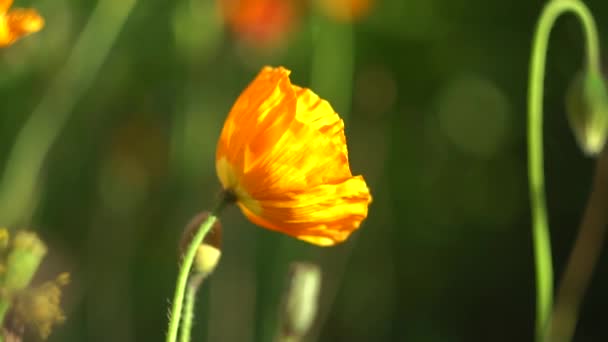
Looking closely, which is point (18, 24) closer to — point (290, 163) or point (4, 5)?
point (4, 5)

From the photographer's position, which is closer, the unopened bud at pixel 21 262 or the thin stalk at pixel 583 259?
the unopened bud at pixel 21 262

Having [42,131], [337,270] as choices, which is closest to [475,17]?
[337,270]

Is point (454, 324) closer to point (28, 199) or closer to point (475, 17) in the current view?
point (475, 17)

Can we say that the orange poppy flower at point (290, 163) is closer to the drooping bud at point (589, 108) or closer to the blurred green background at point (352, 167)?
the drooping bud at point (589, 108)

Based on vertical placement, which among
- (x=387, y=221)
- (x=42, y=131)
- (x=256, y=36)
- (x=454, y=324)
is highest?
(x=256, y=36)

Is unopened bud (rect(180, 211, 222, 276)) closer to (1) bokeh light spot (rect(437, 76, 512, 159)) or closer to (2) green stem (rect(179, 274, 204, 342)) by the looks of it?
(2) green stem (rect(179, 274, 204, 342))

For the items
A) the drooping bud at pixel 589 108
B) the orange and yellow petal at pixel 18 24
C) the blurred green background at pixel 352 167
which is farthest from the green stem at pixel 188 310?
the blurred green background at pixel 352 167

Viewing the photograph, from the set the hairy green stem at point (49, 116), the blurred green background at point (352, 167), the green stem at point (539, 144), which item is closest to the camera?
the green stem at point (539, 144)
